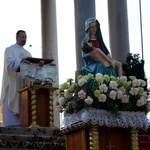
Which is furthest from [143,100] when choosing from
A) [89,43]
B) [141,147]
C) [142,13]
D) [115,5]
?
[142,13]

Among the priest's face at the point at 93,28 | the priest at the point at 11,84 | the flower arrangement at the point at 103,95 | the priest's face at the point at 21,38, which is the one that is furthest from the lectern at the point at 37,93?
the flower arrangement at the point at 103,95

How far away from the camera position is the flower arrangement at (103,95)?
899 centimetres

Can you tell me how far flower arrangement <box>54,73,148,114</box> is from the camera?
29.5 feet

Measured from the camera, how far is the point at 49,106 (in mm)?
12523

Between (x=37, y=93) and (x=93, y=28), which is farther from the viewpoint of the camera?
(x=37, y=93)

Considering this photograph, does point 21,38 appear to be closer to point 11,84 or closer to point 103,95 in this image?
point 11,84

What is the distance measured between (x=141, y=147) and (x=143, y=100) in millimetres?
3804

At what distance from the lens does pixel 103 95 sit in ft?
29.3

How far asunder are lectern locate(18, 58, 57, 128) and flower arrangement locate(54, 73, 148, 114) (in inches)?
111

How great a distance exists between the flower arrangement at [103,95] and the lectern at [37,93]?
2808mm

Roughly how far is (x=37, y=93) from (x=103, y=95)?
374cm

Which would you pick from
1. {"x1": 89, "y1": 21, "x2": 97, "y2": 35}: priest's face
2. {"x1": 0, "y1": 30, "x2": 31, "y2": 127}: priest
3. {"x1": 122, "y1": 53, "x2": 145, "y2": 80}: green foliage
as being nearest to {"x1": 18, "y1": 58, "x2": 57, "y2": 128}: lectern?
{"x1": 0, "y1": 30, "x2": 31, "y2": 127}: priest

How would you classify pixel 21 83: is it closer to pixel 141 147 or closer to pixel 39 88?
pixel 39 88

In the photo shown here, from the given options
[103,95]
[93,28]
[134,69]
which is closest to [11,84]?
[93,28]
